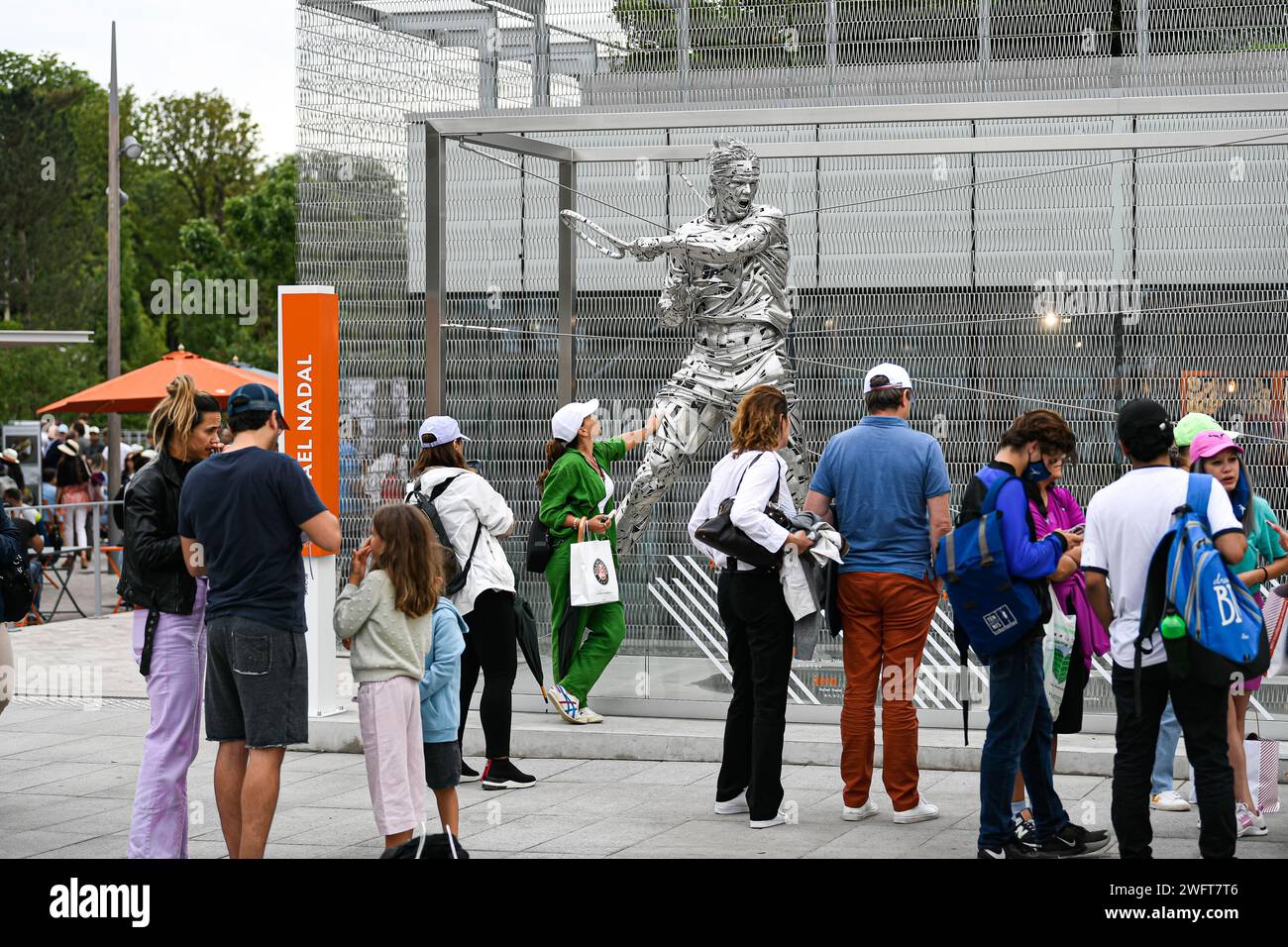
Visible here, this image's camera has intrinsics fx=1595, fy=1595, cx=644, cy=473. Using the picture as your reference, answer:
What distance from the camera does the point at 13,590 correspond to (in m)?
7.02

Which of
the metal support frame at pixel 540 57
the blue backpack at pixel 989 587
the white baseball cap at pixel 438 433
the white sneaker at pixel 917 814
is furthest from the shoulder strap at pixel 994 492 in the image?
the metal support frame at pixel 540 57

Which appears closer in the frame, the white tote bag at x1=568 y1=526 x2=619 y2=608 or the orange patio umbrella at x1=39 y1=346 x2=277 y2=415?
the white tote bag at x1=568 y1=526 x2=619 y2=608

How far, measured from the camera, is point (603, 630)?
902 cm

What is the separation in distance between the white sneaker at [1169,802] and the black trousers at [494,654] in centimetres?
312

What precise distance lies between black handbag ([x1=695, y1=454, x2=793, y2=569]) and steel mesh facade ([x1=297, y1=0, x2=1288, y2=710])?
8.97 feet

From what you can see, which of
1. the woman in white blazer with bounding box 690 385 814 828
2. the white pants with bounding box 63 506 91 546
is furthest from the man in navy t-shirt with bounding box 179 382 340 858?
the white pants with bounding box 63 506 91 546

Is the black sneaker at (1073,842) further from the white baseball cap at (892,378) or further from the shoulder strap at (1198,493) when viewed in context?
the white baseball cap at (892,378)

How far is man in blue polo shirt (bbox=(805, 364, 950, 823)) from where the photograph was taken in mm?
6871

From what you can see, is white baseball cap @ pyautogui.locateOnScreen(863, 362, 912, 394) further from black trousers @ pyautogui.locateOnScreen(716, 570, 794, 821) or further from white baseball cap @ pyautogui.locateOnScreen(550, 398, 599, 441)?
white baseball cap @ pyautogui.locateOnScreen(550, 398, 599, 441)

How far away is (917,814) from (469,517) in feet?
8.25

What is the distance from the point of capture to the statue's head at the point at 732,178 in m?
9.42
